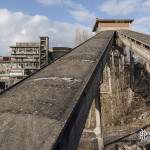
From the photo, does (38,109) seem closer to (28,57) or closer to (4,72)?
(4,72)

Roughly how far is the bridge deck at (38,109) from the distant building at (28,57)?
185ft

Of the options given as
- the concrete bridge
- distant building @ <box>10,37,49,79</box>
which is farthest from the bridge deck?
distant building @ <box>10,37,49,79</box>

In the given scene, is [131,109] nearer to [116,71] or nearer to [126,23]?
[116,71]

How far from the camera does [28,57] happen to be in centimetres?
6825

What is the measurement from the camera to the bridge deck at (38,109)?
9.07ft


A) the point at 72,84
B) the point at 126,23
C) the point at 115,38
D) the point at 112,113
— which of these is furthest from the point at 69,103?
the point at 126,23

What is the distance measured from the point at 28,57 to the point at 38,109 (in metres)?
65.5

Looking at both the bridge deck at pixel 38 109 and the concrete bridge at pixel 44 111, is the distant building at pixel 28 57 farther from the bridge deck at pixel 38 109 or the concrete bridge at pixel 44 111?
the bridge deck at pixel 38 109

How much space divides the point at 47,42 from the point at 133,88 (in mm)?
36262

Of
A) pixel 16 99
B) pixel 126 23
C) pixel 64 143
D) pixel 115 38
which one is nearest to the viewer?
pixel 64 143

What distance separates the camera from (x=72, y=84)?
16.2ft

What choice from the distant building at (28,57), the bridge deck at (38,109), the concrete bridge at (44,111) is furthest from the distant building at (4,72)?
the bridge deck at (38,109)

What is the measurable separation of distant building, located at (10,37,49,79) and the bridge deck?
56.5m

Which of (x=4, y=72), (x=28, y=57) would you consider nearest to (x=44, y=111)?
(x=4, y=72)
